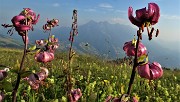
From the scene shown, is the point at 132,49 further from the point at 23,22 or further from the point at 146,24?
the point at 23,22

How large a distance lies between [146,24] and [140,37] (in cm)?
19

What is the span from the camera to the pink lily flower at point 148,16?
7.76 feet

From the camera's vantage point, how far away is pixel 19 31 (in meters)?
2.69

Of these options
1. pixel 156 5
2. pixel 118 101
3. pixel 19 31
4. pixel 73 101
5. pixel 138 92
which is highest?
pixel 156 5

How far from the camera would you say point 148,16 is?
2.39 m

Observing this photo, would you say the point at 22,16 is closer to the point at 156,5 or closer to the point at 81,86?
the point at 156,5

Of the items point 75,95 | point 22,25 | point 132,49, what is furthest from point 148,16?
point 75,95

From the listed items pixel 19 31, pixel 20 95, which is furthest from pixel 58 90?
pixel 19 31

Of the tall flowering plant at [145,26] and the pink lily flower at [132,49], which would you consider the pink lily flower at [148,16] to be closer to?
the tall flowering plant at [145,26]

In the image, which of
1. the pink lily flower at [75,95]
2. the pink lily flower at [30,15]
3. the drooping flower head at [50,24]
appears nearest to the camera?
the pink lily flower at [30,15]

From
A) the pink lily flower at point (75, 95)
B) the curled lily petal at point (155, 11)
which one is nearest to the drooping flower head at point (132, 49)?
the curled lily petal at point (155, 11)

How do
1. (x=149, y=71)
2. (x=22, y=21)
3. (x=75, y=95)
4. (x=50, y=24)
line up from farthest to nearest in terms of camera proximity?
(x=50, y=24) → (x=75, y=95) → (x=22, y=21) → (x=149, y=71)

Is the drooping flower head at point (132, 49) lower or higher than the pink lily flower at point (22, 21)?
lower

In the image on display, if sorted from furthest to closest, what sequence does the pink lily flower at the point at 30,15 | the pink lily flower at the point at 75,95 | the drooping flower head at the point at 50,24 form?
the drooping flower head at the point at 50,24 < the pink lily flower at the point at 75,95 < the pink lily flower at the point at 30,15
